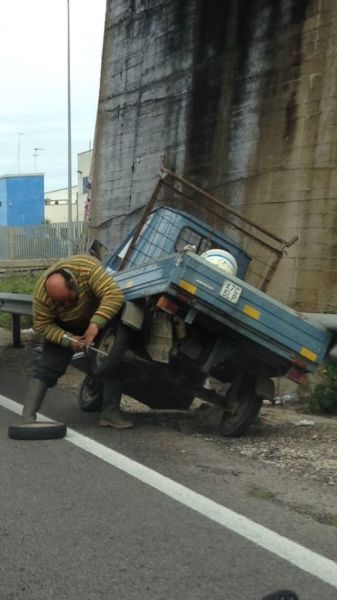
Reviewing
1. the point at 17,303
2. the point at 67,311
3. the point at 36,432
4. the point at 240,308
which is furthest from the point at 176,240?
the point at 17,303

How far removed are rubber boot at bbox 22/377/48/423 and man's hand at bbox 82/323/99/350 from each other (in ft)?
2.25

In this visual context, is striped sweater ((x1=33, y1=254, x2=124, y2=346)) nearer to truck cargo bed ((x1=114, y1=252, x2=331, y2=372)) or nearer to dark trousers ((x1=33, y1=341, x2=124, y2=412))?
dark trousers ((x1=33, y1=341, x2=124, y2=412))

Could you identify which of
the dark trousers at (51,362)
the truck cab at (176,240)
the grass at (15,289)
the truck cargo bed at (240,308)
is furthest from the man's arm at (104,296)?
the grass at (15,289)

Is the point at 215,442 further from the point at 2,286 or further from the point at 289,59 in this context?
the point at 2,286

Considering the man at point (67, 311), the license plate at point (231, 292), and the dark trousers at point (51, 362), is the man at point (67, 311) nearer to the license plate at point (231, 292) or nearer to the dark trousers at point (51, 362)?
the dark trousers at point (51, 362)

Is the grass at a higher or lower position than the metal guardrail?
lower

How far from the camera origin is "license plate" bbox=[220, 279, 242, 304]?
6043 mm

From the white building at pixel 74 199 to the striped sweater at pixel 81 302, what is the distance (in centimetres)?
3874

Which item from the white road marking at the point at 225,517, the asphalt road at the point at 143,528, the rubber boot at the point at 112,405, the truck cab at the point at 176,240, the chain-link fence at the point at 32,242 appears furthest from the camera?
the chain-link fence at the point at 32,242

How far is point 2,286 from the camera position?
22.7m

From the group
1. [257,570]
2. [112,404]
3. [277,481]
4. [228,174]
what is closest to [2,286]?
[228,174]

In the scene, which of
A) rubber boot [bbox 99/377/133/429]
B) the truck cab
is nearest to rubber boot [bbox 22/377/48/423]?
rubber boot [bbox 99/377/133/429]

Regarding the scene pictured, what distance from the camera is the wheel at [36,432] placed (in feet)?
21.7

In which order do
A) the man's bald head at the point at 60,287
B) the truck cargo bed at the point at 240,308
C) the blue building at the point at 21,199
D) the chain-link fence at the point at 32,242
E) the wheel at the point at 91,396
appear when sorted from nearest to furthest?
the truck cargo bed at the point at 240,308, the man's bald head at the point at 60,287, the wheel at the point at 91,396, the chain-link fence at the point at 32,242, the blue building at the point at 21,199
